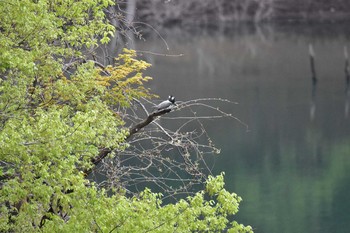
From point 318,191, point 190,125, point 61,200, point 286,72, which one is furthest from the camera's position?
point 286,72

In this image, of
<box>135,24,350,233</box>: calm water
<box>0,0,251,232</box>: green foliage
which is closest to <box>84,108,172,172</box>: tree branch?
<box>0,0,251,232</box>: green foliage

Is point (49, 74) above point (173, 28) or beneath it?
above

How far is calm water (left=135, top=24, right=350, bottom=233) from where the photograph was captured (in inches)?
930

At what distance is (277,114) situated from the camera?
34.4 meters

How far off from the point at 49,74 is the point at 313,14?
55.7m

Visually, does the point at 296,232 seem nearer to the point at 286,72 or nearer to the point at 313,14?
the point at 286,72

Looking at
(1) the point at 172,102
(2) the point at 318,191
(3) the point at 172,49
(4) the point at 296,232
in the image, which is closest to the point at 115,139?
(1) the point at 172,102

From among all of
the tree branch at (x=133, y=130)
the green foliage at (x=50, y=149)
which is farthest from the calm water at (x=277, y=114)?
the green foliage at (x=50, y=149)

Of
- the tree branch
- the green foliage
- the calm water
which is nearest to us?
the green foliage

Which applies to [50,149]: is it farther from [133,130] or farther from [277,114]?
[277,114]

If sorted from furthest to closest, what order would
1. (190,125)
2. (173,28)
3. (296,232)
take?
(173,28), (190,125), (296,232)

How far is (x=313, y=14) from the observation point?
6384 centimetres

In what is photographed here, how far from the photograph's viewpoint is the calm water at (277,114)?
23.6 meters

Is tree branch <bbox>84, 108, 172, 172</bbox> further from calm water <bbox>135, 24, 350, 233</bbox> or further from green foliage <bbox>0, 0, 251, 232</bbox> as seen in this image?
calm water <bbox>135, 24, 350, 233</bbox>
